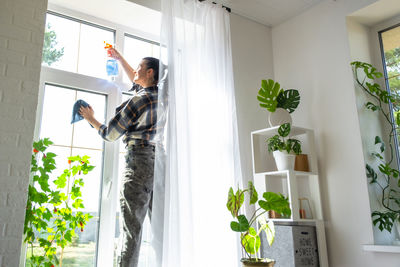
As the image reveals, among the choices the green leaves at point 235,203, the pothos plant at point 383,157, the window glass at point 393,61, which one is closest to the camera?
the green leaves at point 235,203

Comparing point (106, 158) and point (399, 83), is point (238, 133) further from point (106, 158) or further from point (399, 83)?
point (399, 83)

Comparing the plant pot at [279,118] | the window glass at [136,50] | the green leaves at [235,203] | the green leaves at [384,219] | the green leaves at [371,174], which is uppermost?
the window glass at [136,50]

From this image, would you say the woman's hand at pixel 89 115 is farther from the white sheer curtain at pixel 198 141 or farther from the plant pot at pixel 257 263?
the plant pot at pixel 257 263

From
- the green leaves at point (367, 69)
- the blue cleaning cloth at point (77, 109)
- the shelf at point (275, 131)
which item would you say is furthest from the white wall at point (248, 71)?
the blue cleaning cloth at point (77, 109)

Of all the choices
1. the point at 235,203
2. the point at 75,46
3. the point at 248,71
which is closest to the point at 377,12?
the point at 248,71

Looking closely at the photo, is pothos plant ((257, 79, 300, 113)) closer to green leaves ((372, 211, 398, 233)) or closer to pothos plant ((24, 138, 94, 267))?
green leaves ((372, 211, 398, 233))

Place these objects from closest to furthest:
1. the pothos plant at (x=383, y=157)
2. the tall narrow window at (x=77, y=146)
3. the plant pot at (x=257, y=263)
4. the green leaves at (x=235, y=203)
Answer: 1. the plant pot at (x=257, y=263)
2. the green leaves at (x=235, y=203)
3. the tall narrow window at (x=77, y=146)
4. the pothos plant at (x=383, y=157)

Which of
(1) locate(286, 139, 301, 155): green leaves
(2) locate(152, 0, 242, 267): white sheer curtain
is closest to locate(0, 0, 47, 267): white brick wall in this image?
(2) locate(152, 0, 242, 267): white sheer curtain

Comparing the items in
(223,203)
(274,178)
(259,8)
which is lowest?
(223,203)

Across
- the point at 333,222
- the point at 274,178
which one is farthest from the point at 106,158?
the point at 333,222

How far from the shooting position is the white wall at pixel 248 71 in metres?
2.74

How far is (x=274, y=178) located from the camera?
2725mm

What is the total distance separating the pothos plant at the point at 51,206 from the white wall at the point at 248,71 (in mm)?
1216

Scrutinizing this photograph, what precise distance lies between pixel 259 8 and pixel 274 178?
1.41 metres
